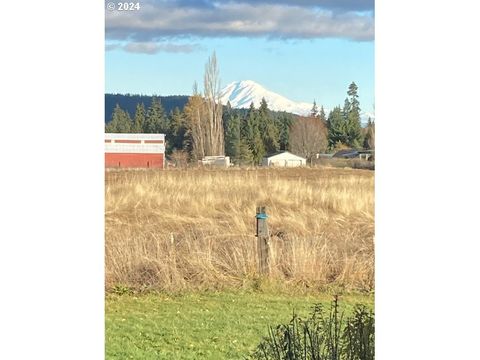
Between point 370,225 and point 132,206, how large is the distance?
1663 millimetres

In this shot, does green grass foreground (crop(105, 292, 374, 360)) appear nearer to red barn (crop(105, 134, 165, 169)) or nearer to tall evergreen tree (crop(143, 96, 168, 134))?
red barn (crop(105, 134, 165, 169))

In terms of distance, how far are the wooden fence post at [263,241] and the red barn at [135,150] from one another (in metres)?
0.76

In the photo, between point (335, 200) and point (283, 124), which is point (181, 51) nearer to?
point (283, 124)

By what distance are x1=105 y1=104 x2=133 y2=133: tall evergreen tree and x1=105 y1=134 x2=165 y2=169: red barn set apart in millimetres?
34

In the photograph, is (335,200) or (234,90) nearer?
(234,90)

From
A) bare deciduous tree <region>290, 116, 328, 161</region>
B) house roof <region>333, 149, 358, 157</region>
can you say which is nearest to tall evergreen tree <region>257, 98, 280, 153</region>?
bare deciduous tree <region>290, 116, 328, 161</region>

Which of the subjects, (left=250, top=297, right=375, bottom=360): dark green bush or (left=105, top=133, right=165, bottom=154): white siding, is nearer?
(left=250, top=297, right=375, bottom=360): dark green bush

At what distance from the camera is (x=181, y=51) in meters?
4.94

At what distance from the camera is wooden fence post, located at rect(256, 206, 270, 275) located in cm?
523

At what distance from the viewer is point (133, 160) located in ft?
16.3

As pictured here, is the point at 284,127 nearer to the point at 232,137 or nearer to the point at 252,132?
the point at 252,132
